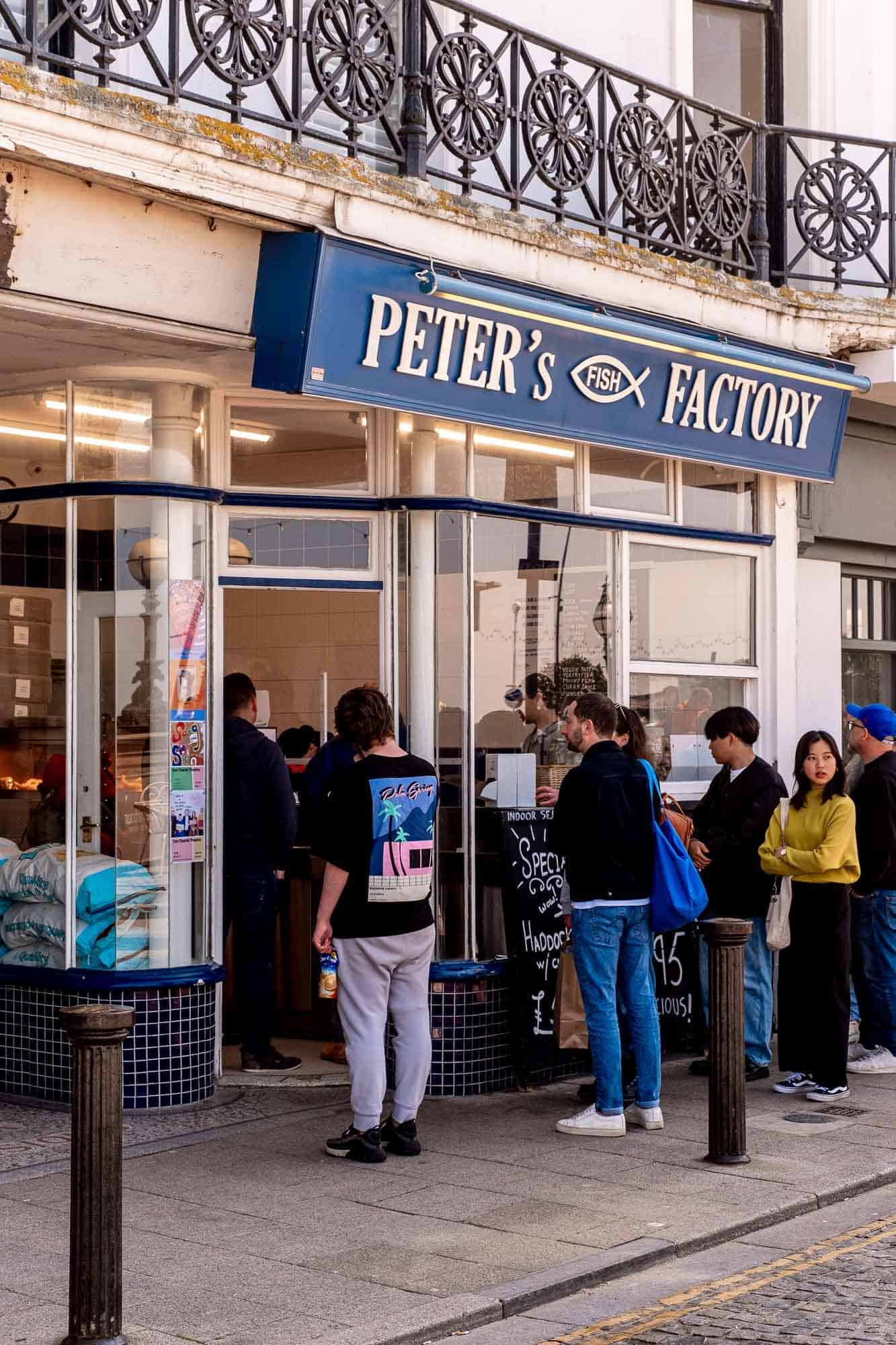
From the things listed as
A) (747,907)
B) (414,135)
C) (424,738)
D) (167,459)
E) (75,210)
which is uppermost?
(414,135)

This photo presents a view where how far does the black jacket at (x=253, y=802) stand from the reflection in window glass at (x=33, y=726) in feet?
2.80

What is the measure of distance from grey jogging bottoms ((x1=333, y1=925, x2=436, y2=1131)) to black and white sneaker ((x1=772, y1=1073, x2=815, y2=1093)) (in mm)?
2272

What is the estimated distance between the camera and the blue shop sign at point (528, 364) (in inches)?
305

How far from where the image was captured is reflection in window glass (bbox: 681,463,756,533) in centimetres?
1041

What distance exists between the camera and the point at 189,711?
842 centimetres

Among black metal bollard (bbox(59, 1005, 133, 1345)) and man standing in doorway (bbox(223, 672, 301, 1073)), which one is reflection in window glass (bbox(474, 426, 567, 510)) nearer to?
man standing in doorway (bbox(223, 672, 301, 1073))

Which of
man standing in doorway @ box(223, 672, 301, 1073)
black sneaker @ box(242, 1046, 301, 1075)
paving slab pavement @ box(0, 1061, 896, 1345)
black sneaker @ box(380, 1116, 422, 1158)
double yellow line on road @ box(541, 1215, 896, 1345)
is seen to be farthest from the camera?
black sneaker @ box(242, 1046, 301, 1075)

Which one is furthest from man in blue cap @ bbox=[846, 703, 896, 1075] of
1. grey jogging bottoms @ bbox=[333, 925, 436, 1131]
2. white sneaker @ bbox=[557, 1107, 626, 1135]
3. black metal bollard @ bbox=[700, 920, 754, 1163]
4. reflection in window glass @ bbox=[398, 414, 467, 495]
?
grey jogging bottoms @ bbox=[333, 925, 436, 1131]

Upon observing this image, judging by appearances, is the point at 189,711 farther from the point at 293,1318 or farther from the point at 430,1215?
the point at 293,1318

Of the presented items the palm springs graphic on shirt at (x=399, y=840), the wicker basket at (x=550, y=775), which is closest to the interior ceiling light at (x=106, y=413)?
the palm springs graphic on shirt at (x=399, y=840)

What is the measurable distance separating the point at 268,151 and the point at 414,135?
1.12 metres

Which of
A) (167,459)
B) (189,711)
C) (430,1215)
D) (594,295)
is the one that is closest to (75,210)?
(167,459)

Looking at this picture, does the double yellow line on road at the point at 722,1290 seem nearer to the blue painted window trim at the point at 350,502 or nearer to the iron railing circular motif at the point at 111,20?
the blue painted window trim at the point at 350,502

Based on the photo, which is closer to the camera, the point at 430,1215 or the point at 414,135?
the point at 430,1215
